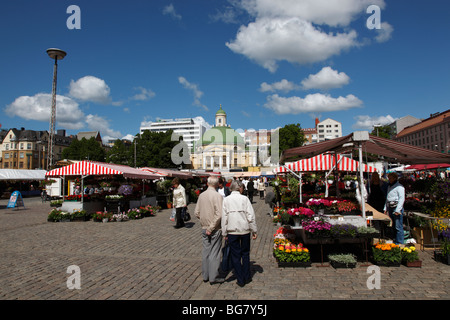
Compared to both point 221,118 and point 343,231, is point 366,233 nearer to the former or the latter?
point 343,231

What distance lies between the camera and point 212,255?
221 inches

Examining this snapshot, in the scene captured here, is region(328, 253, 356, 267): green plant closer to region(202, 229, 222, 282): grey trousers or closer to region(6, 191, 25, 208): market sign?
region(202, 229, 222, 282): grey trousers

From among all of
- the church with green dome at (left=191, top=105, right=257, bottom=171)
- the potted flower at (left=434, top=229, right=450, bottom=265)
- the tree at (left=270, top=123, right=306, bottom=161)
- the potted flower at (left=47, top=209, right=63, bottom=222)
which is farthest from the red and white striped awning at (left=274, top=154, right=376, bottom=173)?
the church with green dome at (left=191, top=105, right=257, bottom=171)

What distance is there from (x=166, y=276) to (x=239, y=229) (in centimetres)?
180

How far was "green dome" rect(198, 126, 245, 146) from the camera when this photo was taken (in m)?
116

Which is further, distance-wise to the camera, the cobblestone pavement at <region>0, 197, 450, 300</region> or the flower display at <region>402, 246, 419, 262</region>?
the flower display at <region>402, 246, 419, 262</region>

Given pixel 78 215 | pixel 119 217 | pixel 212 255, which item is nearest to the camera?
pixel 212 255

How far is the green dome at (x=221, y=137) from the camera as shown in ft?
380

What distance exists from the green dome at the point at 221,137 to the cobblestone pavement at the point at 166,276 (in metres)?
107

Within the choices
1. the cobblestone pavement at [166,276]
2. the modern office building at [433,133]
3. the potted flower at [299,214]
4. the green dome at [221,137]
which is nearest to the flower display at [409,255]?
the cobblestone pavement at [166,276]

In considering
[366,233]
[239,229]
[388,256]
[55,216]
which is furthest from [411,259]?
[55,216]

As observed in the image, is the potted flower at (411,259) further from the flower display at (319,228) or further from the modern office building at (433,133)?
the modern office building at (433,133)

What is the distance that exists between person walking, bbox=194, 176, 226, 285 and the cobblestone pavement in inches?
8.5

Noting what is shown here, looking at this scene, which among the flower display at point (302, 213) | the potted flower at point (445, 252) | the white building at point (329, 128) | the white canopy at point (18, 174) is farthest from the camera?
the white building at point (329, 128)
